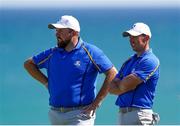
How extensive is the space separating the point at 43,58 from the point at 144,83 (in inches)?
54.2

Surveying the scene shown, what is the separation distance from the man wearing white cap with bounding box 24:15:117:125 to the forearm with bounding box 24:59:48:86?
1.43 ft

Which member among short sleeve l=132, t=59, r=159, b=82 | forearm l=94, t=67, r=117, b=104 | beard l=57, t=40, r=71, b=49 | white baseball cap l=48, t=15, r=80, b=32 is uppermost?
white baseball cap l=48, t=15, r=80, b=32

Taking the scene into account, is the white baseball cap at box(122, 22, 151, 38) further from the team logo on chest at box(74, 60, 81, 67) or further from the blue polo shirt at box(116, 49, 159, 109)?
the team logo on chest at box(74, 60, 81, 67)

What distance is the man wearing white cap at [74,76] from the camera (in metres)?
6.44

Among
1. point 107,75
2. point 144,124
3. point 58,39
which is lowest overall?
point 144,124

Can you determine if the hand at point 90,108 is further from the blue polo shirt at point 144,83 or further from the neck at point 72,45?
the neck at point 72,45

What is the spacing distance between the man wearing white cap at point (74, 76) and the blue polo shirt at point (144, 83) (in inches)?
17.1

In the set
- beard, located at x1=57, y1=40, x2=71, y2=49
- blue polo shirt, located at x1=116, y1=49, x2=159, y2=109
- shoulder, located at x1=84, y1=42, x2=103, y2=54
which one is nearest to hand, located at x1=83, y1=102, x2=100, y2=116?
blue polo shirt, located at x1=116, y1=49, x2=159, y2=109

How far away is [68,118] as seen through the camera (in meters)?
6.45

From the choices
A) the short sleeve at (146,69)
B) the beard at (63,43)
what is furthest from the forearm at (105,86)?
the beard at (63,43)

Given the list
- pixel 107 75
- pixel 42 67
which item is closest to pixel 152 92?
pixel 107 75

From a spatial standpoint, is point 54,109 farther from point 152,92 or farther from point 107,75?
point 152,92

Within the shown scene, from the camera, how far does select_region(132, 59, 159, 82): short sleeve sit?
19.8 feet

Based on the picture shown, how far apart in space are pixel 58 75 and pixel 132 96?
2.99 ft
